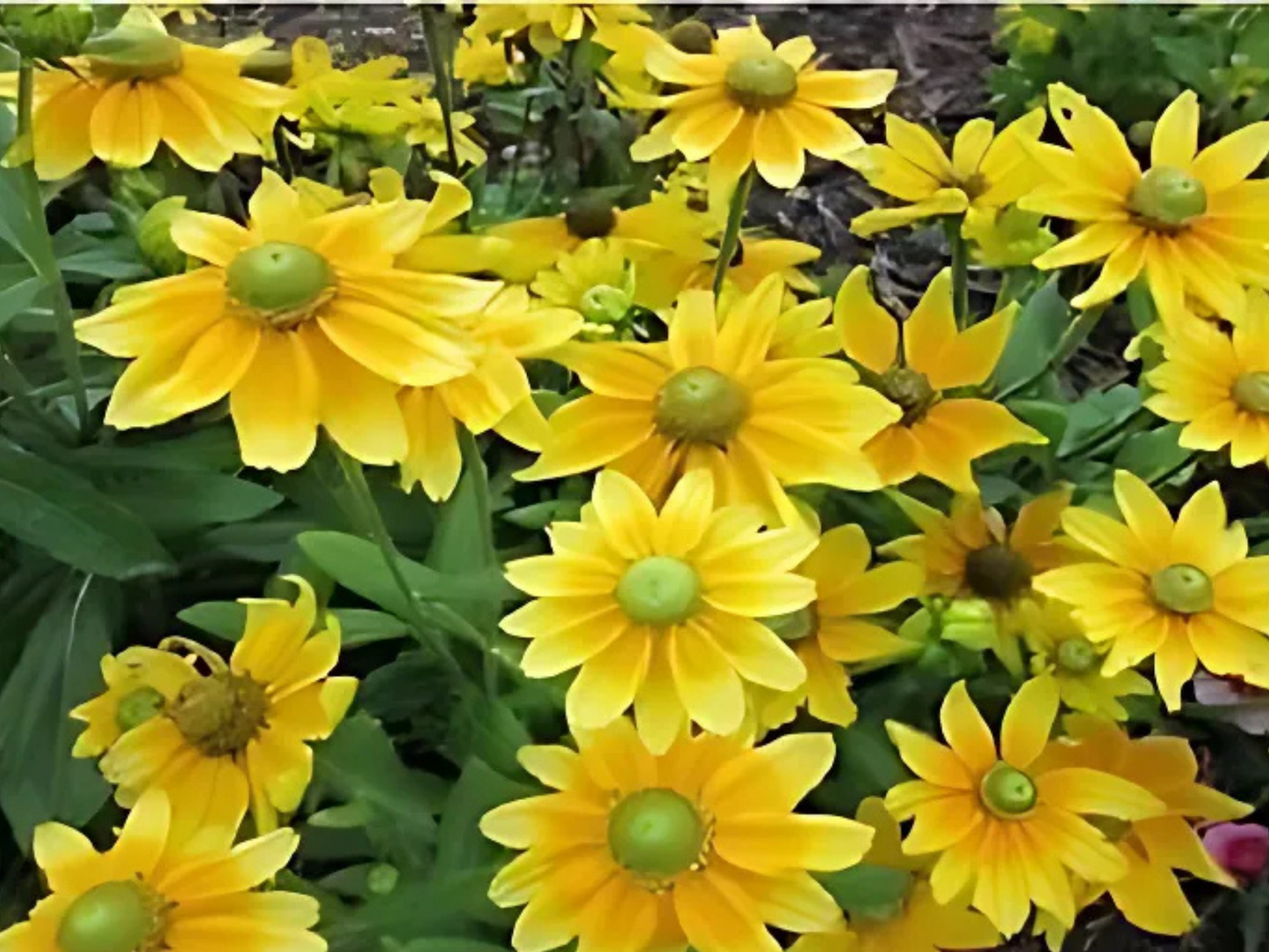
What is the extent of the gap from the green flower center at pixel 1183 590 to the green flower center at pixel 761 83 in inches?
11.0

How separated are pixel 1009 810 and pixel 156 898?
343 millimetres

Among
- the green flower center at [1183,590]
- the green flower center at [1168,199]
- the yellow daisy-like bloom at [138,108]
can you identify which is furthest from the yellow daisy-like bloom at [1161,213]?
the yellow daisy-like bloom at [138,108]

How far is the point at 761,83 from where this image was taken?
0.70 metres

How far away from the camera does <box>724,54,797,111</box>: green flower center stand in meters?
0.70

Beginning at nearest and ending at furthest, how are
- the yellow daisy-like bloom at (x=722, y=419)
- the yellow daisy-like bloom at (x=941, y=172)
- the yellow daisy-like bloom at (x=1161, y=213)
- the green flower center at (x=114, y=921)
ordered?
the green flower center at (x=114, y=921) → the yellow daisy-like bloom at (x=722, y=419) → the yellow daisy-like bloom at (x=1161, y=213) → the yellow daisy-like bloom at (x=941, y=172)

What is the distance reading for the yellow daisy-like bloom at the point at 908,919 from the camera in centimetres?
67

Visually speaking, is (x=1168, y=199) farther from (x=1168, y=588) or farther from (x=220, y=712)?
(x=220, y=712)

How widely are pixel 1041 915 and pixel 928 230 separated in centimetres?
94

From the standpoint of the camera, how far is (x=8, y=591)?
0.80 metres

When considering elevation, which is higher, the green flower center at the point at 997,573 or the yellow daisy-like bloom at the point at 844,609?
the yellow daisy-like bloom at the point at 844,609

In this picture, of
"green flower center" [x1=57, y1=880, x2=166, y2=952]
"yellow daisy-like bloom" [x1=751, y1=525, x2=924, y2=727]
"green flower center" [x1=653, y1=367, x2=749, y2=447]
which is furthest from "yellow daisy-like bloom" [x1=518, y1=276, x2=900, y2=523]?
"green flower center" [x1=57, y1=880, x2=166, y2=952]

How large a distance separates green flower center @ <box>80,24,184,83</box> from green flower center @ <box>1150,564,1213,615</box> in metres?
0.48

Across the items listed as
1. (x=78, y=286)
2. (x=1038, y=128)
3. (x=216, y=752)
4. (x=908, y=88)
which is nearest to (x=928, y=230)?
(x=908, y=88)

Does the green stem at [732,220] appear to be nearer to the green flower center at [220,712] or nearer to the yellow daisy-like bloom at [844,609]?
the yellow daisy-like bloom at [844,609]
